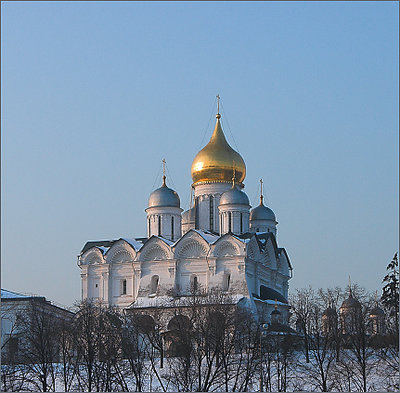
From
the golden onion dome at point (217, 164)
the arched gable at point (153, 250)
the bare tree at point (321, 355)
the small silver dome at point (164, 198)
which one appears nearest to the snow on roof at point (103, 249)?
the arched gable at point (153, 250)

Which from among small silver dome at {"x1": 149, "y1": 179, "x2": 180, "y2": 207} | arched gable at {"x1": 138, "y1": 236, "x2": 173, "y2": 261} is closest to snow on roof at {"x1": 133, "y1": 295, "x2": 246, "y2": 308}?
arched gable at {"x1": 138, "y1": 236, "x2": 173, "y2": 261}

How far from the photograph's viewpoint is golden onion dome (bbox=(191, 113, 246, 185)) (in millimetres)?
55812

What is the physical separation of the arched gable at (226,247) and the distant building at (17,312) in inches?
318

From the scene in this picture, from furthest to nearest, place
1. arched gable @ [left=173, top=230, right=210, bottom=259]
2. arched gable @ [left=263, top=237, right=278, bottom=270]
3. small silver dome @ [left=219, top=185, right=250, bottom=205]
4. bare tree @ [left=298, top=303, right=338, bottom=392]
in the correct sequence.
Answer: arched gable @ [left=263, top=237, right=278, bottom=270]
small silver dome @ [left=219, top=185, right=250, bottom=205]
arched gable @ [left=173, top=230, right=210, bottom=259]
bare tree @ [left=298, top=303, right=338, bottom=392]

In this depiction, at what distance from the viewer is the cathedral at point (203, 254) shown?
50.5 meters

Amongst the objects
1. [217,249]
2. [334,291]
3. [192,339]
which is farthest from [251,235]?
[192,339]

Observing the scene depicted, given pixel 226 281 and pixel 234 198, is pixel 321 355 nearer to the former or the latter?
pixel 226 281

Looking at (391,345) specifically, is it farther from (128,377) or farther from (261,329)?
(128,377)

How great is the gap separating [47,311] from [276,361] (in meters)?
15.4

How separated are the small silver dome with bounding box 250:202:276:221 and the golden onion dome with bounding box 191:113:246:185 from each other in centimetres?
204

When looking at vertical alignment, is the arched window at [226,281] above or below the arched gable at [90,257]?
below

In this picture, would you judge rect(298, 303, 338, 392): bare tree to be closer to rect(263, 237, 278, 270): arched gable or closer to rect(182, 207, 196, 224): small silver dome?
rect(263, 237, 278, 270): arched gable

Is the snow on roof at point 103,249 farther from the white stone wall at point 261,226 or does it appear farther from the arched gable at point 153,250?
the white stone wall at point 261,226

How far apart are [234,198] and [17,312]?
480 inches
